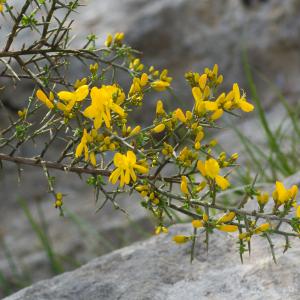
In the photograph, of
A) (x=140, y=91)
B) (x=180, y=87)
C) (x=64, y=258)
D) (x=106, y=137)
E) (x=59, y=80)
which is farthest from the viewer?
(x=180, y=87)

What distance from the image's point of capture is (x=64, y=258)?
383cm

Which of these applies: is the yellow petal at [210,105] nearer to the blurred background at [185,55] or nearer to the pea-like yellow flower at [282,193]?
the pea-like yellow flower at [282,193]

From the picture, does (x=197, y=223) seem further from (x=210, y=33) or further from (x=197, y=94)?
(x=210, y=33)

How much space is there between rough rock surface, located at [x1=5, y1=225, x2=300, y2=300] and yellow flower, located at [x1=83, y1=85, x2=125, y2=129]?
74 cm

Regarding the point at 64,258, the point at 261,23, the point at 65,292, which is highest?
the point at 261,23

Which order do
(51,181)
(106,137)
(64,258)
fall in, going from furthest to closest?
1. (64,258)
2. (51,181)
3. (106,137)

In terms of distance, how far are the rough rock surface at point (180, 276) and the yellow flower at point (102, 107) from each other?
0.74 meters

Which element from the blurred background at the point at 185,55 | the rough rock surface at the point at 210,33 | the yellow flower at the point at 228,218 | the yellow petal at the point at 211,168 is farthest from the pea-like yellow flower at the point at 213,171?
the rough rock surface at the point at 210,33

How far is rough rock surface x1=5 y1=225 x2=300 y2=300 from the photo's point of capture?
75.5 inches

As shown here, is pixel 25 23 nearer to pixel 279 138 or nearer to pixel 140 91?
pixel 140 91

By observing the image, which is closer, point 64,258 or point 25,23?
point 25,23

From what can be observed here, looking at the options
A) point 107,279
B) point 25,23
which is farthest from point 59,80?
point 107,279

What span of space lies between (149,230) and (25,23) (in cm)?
244

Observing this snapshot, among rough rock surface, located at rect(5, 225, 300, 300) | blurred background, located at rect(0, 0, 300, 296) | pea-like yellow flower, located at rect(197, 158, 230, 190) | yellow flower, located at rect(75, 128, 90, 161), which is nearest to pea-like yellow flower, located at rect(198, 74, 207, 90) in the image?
pea-like yellow flower, located at rect(197, 158, 230, 190)
